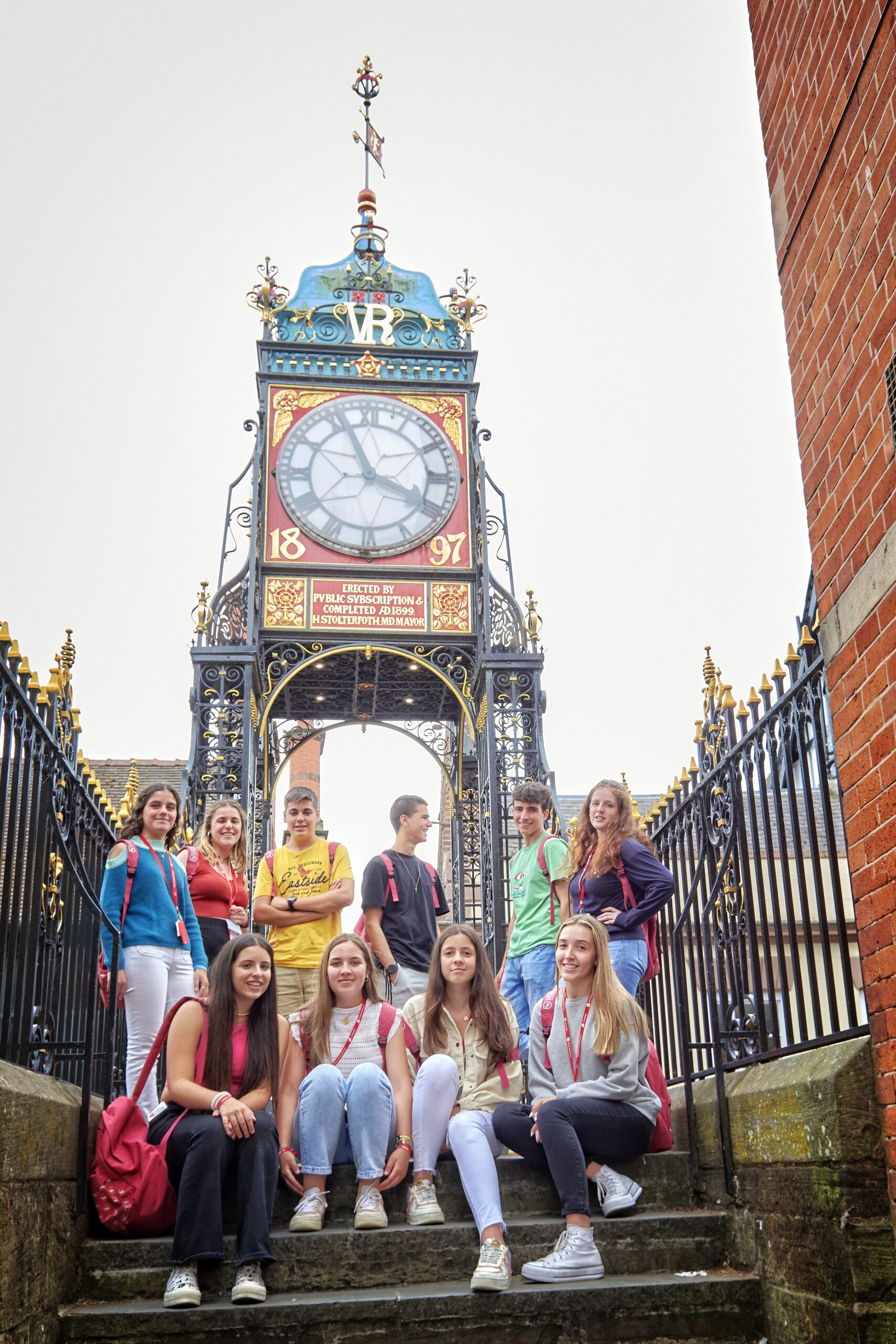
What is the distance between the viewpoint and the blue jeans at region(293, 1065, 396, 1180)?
16.5 ft

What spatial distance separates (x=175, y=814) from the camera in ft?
20.9

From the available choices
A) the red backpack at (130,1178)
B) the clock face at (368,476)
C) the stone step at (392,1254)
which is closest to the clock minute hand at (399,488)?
the clock face at (368,476)

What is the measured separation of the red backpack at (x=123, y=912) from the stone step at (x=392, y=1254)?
4.64 ft

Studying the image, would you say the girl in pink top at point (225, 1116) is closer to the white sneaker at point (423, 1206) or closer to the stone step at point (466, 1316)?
the stone step at point (466, 1316)

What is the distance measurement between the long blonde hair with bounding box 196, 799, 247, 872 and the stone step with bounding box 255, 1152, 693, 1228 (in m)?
2.08

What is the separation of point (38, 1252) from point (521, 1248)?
1.80 meters

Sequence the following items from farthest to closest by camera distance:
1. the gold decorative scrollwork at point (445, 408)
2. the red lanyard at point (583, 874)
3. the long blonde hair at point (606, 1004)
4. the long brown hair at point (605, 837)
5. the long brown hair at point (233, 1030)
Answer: the gold decorative scrollwork at point (445, 408), the red lanyard at point (583, 874), the long brown hair at point (605, 837), the long blonde hair at point (606, 1004), the long brown hair at point (233, 1030)

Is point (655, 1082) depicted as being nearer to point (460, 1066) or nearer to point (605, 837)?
point (460, 1066)

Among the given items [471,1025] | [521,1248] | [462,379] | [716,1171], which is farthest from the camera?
[462,379]

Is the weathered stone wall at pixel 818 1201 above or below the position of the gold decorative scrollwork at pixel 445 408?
below

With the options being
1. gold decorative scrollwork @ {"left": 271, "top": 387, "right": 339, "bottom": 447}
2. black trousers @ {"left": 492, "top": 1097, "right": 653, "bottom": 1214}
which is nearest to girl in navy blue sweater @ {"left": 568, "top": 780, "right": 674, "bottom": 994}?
black trousers @ {"left": 492, "top": 1097, "right": 653, "bottom": 1214}

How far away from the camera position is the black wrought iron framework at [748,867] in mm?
4520

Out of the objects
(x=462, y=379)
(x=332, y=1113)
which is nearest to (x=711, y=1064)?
(x=332, y=1113)

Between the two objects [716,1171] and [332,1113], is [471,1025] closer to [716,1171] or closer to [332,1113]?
[332,1113]
